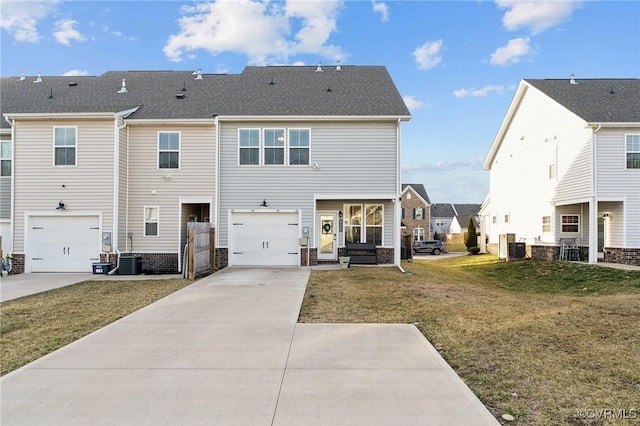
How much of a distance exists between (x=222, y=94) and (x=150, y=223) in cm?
625

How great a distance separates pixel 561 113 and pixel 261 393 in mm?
20181

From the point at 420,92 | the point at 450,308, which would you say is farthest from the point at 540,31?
the point at 450,308

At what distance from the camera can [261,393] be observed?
163 inches

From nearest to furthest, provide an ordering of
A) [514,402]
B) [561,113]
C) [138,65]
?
[514,402] < [561,113] < [138,65]

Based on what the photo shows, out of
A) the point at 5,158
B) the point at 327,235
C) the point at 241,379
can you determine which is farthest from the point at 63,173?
the point at 241,379

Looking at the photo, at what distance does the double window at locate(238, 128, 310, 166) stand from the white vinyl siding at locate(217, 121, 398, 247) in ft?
0.65

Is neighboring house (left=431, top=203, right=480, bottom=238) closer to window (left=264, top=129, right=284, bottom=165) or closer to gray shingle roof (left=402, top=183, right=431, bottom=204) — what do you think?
gray shingle roof (left=402, top=183, right=431, bottom=204)

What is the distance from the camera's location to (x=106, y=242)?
14.5 metres

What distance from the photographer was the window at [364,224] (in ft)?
52.9

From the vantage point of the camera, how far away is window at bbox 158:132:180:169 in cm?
1545

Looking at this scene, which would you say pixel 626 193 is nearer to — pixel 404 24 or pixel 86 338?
pixel 404 24

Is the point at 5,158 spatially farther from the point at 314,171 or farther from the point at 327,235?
the point at 327,235

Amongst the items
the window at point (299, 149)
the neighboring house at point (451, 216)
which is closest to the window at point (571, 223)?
the window at point (299, 149)

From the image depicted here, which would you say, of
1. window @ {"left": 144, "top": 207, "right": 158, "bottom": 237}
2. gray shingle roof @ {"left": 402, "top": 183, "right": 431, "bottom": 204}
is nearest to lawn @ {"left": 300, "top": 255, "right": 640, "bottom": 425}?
window @ {"left": 144, "top": 207, "right": 158, "bottom": 237}
